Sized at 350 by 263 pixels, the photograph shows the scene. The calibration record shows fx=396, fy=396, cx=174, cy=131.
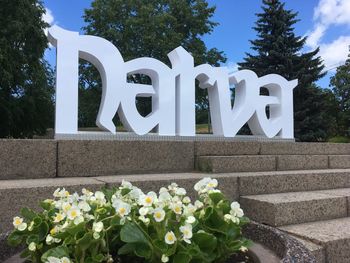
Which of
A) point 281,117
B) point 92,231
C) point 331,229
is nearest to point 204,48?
point 281,117

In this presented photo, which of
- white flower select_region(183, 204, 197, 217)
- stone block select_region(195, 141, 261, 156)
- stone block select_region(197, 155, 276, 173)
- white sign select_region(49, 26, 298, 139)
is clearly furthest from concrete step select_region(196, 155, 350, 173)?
white flower select_region(183, 204, 197, 217)

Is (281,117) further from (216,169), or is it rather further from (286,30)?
(286,30)

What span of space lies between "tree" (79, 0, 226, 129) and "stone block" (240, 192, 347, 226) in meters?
22.0

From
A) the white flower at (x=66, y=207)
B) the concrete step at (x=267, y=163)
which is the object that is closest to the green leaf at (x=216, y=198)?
the white flower at (x=66, y=207)

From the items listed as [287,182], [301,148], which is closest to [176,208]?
[287,182]

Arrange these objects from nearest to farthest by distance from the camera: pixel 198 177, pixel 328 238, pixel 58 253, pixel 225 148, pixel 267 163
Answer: pixel 58 253 → pixel 328 238 → pixel 198 177 → pixel 267 163 → pixel 225 148

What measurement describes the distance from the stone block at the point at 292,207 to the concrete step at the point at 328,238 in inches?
4.7

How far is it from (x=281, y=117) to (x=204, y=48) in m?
21.9

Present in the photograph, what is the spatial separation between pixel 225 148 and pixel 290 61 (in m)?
20.3

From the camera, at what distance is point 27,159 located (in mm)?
4109

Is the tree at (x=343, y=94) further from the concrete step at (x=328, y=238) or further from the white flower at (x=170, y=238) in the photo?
the white flower at (x=170, y=238)

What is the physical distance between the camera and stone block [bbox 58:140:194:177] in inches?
171

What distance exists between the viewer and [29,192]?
3.30 meters

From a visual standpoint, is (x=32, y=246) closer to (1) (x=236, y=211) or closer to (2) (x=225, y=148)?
(1) (x=236, y=211)
